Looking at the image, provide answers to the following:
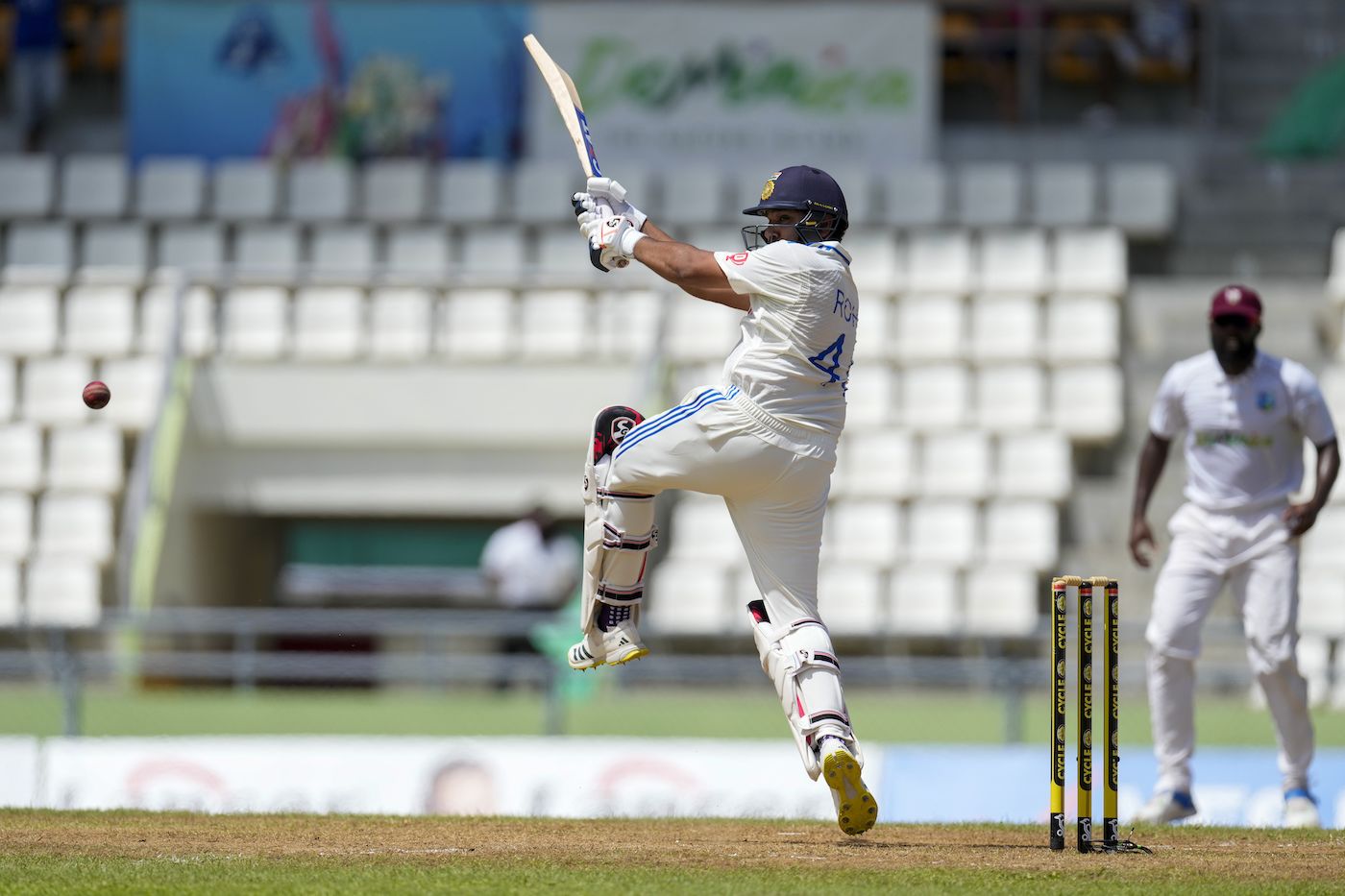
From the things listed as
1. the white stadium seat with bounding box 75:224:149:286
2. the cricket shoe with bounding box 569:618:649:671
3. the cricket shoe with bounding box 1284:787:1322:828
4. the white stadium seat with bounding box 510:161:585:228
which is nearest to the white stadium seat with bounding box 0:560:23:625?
the white stadium seat with bounding box 75:224:149:286

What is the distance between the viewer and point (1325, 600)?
48.7 feet

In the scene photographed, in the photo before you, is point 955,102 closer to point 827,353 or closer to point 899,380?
point 899,380

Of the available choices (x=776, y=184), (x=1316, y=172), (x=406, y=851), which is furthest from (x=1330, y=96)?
(x=406, y=851)

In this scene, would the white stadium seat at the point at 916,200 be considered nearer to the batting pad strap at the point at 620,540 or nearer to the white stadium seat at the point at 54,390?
the white stadium seat at the point at 54,390

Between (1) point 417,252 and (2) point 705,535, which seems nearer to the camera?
(2) point 705,535

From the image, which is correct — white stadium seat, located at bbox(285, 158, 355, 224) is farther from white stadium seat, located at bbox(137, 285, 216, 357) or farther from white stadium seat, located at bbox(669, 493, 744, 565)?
white stadium seat, located at bbox(669, 493, 744, 565)

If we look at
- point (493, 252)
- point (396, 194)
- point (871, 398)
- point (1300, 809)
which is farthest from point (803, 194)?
point (396, 194)

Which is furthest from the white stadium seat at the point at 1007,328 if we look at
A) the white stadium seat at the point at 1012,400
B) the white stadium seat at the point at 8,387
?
the white stadium seat at the point at 8,387

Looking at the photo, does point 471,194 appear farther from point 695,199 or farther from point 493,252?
point 695,199

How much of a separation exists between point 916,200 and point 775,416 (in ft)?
42.1

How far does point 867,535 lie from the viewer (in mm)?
16188

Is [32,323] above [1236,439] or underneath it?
above

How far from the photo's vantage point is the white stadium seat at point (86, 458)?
55.5ft

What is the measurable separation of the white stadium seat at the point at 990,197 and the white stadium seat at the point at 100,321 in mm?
7782
